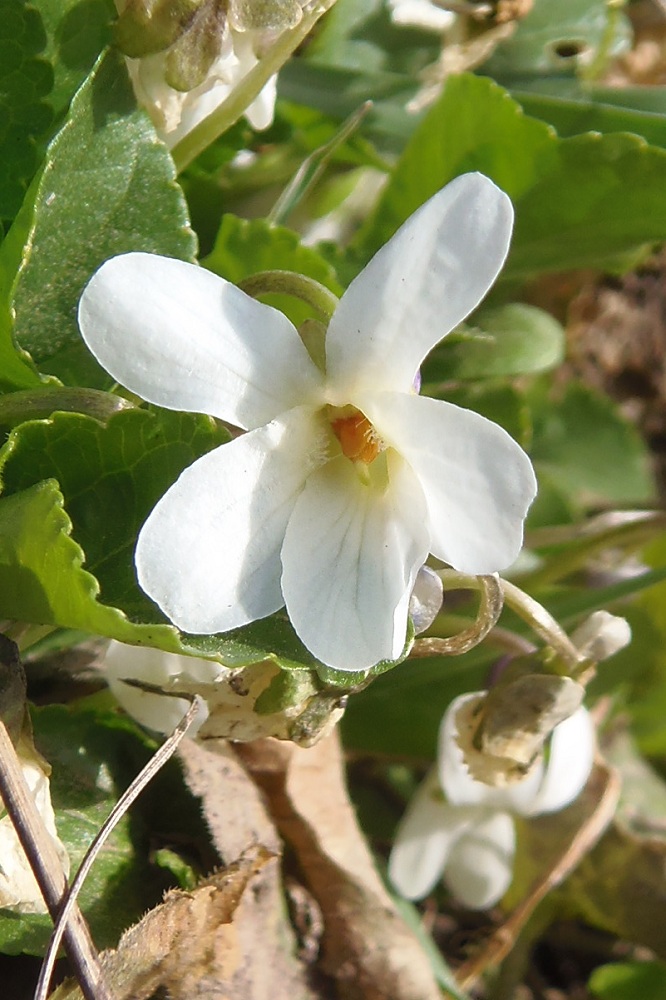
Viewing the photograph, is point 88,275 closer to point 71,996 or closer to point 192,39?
point 192,39

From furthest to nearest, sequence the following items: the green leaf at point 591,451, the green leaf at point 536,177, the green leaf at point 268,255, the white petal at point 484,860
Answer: the green leaf at point 591,451 → the white petal at point 484,860 → the green leaf at point 536,177 → the green leaf at point 268,255

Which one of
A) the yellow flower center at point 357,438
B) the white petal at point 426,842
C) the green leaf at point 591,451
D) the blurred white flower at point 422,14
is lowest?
the green leaf at point 591,451

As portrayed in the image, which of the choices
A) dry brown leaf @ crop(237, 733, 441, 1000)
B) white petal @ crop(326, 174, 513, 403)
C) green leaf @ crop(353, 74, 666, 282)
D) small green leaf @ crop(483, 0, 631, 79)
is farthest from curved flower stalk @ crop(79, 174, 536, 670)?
small green leaf @ crop(483, 0, 631, 79)

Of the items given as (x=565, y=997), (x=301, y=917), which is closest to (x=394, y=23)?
(x=301, y=917)

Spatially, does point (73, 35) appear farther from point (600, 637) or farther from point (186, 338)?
point (600, 637)

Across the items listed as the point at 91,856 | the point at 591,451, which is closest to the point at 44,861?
the point at 91,856

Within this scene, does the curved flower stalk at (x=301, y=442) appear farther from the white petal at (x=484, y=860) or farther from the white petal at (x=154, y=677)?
the white petal at (x=484, y=860)

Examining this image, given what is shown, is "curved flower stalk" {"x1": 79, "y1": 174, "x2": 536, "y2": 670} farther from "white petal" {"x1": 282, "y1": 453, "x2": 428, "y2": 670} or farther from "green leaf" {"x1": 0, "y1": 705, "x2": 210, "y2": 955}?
"green leaf" {"x1": 0, "y1": 705, "x2": 210, "y2": 955}

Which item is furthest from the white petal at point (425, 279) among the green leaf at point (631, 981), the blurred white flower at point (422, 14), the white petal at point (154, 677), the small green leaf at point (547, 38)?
the green leaf at point (631, 981)
